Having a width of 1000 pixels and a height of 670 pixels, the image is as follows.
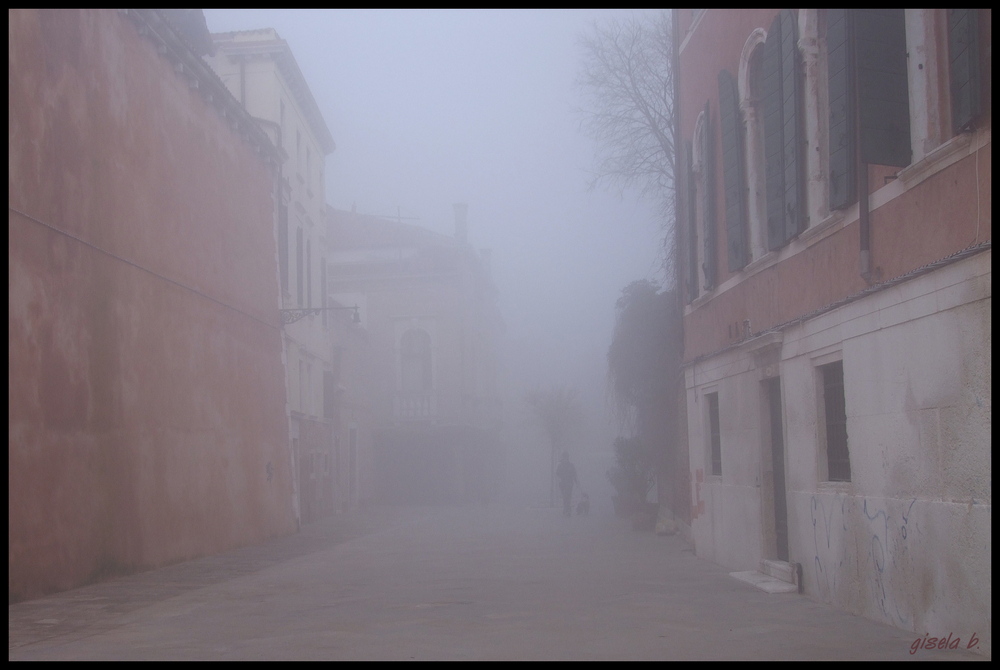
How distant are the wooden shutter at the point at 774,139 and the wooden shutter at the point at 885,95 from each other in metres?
2.40

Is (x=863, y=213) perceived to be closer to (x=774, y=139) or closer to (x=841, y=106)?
(x=841, y=106)

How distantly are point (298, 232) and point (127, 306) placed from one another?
1310cm

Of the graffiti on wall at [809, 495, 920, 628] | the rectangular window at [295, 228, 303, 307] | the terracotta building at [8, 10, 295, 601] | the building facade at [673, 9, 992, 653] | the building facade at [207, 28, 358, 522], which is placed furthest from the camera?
the rectangular window at [295, 228, 303, 307]

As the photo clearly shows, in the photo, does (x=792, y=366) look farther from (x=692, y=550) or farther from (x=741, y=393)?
(x=692, y=550)

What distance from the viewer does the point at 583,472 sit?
64.8 meters

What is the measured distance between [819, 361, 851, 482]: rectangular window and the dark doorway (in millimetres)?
1833

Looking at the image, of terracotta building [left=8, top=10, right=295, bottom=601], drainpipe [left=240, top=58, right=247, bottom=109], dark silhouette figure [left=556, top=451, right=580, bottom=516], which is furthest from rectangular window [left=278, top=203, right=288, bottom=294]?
dark silhouette figure [left=556, top=451, right=580, bottom=516]

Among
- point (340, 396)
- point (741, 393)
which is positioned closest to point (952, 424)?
point (741, 393)

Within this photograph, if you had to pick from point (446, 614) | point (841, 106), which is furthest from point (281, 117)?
point (841, 106)

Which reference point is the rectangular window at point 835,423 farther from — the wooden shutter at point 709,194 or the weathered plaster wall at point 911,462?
the wooden shutter at point 709,194

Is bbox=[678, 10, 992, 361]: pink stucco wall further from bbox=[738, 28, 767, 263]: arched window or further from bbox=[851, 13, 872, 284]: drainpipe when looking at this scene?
bbox=[738, 28, 767, 263]: arched window

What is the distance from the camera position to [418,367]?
42.1 meters

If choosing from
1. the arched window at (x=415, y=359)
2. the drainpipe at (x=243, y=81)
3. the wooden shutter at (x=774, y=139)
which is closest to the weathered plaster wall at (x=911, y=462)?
the wooden shutter at (x=774, y=139)

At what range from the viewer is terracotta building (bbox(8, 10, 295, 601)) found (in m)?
11.1
